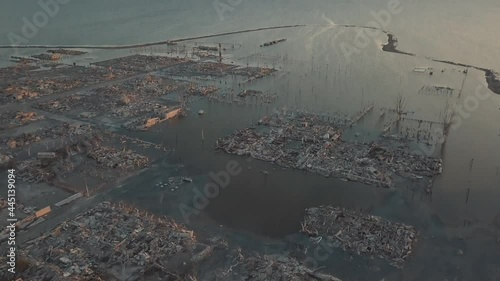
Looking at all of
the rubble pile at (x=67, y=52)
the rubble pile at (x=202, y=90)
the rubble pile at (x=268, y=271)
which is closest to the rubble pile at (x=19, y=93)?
the rubble pile at (x=202, y=90)

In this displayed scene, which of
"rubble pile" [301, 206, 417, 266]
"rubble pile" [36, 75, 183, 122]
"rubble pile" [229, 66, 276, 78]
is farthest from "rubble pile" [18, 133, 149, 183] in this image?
"rubble pile" [229, 66, 276, 78]

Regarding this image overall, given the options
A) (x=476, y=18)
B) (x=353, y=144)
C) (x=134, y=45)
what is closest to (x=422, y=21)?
(x=476, y=18)

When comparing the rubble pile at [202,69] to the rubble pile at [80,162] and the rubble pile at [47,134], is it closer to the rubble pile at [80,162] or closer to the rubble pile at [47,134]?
the rubble pile at [47,134]

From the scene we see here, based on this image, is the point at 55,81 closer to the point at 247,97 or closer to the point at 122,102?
the point at 122,102

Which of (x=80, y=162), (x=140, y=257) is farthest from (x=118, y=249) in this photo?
(x=80, y=162)

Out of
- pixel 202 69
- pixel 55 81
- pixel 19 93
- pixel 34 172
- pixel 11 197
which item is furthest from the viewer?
pixel 202 69

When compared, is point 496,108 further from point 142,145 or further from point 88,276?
point 88,276
